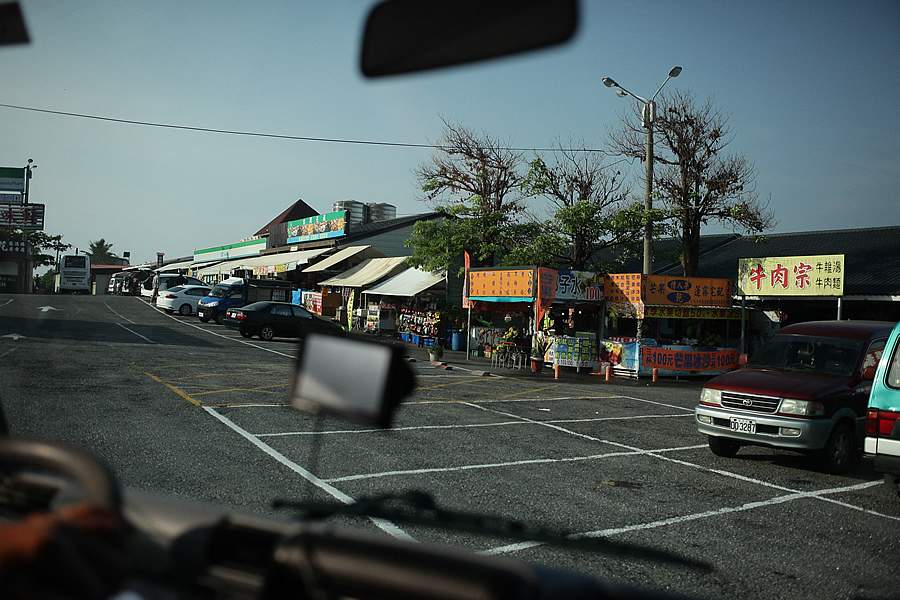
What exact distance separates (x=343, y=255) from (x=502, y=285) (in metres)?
15.7

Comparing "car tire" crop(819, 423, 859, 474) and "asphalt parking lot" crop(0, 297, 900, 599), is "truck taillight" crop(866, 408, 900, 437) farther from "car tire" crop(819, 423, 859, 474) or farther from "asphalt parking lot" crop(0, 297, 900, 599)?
"car tire" crop(819, 423, 859, 474)

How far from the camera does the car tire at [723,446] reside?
9.17 metres

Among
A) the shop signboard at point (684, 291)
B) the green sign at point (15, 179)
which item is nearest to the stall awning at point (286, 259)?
the shop signboard at point (684, 291)

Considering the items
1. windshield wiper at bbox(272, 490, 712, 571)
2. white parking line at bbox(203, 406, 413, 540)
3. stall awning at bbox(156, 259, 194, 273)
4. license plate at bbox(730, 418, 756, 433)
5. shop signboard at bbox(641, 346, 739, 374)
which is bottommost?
white parking line at bbox(203, 406, 413, 540)

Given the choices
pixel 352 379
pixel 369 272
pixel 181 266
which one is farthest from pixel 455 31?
pixel 181 266

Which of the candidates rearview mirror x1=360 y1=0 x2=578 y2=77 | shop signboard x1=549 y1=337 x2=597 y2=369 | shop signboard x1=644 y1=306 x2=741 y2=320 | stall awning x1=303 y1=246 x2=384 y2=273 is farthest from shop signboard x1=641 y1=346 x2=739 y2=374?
rearview mirror x1=360 y1=0 x2=578 y2=77

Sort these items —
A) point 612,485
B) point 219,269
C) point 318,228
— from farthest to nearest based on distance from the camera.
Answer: point 219,269 → point 318,228 → point 612,485

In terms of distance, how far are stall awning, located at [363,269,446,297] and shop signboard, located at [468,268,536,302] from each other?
460cm

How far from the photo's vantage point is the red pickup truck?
830 cm

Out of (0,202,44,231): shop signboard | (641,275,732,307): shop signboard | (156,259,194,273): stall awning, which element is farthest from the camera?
(156,259,194,273): stall awning

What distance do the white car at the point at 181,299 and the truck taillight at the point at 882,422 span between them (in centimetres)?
3460

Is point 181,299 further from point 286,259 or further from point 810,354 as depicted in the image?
point 810,354

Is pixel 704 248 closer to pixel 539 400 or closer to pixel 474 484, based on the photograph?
pixel 539 400

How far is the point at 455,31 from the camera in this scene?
1.72 meters
